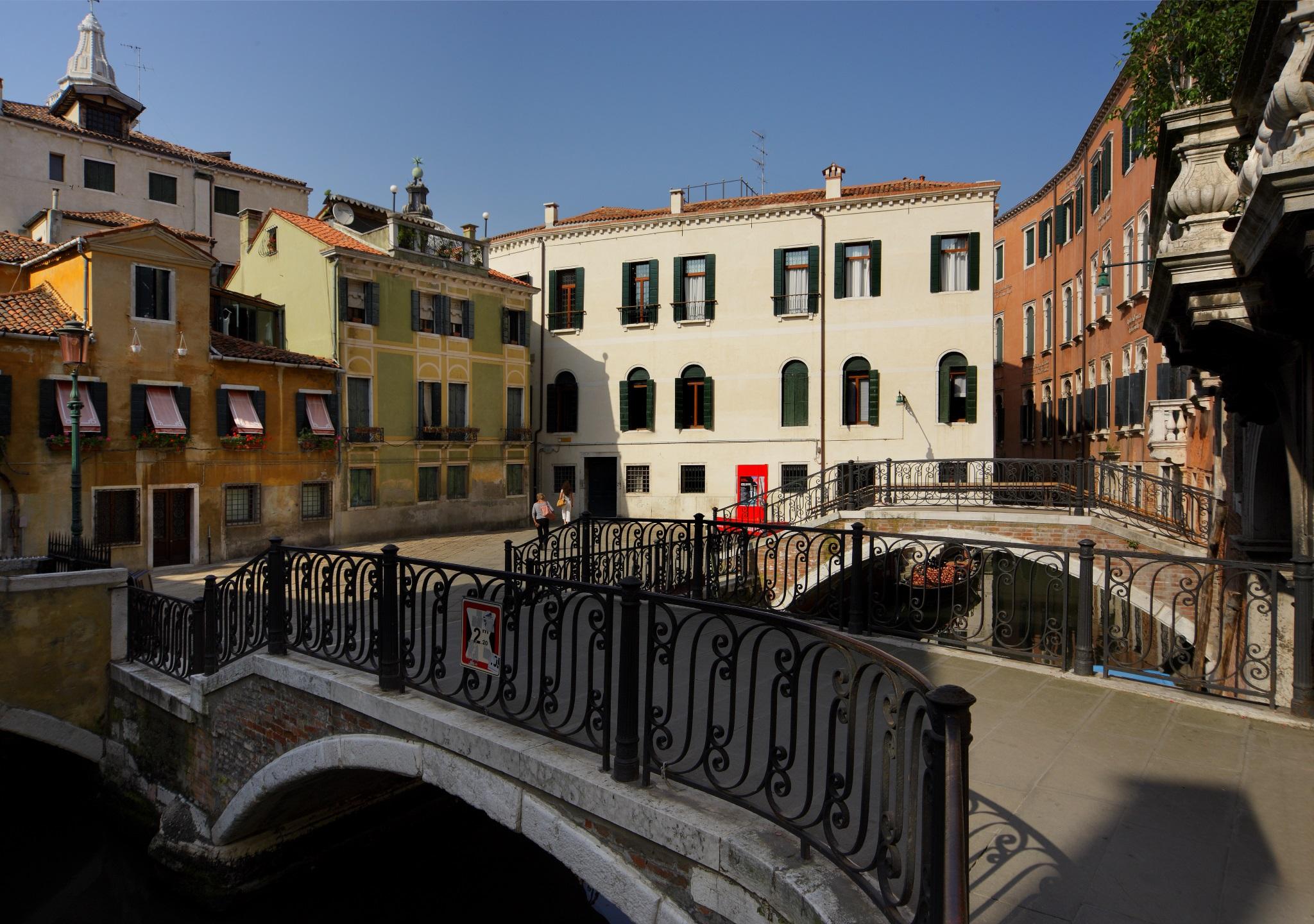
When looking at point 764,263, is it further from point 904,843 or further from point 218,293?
point 904,843

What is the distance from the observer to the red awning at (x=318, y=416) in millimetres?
21391

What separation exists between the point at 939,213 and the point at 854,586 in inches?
721

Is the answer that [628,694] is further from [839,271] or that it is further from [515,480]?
[515,480]

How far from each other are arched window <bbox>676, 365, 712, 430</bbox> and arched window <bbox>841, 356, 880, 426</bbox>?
4.32m

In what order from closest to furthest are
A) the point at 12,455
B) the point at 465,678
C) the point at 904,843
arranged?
the point at 904,843 → the point at 465,678 → the point at 12,455

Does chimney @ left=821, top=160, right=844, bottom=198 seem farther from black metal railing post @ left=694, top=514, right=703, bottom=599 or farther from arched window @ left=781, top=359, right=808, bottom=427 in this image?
black metal railing post @ left=694, top=514, right=703, bottom=599

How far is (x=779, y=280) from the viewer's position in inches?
947

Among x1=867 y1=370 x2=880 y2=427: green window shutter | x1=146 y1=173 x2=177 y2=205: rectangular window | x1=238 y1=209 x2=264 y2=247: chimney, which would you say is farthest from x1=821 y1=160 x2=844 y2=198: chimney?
x1=146 y1=173 x2=177 y2=205: rectangular window

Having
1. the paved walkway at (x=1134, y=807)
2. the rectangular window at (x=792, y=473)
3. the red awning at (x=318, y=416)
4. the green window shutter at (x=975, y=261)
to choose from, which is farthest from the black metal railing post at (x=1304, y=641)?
the red awning at (x=318, y=416)

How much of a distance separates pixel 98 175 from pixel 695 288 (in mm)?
21419

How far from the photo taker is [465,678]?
5.33 m

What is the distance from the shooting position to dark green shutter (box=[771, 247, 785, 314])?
78.8ft

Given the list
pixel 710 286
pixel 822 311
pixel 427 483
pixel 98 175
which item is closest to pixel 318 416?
pixel 427 483

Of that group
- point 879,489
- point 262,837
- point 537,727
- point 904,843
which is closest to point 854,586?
point 537,727
